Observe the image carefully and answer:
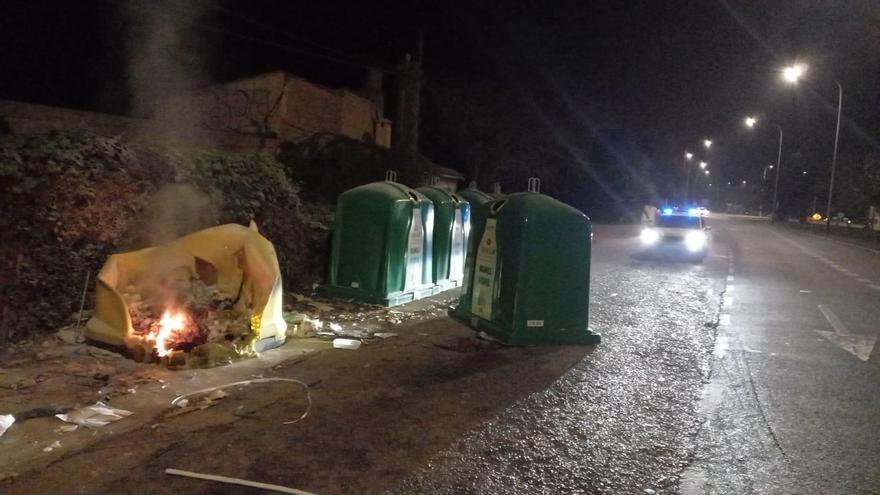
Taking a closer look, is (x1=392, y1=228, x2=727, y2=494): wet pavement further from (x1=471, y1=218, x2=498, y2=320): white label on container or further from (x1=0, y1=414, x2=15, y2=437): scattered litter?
(x1=0, y1=414, x2=15, y2=437): scattered litter

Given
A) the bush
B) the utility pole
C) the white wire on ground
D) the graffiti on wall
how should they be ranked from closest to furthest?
the white wire on ground, the bush, the graffiti on wall, the utility pole

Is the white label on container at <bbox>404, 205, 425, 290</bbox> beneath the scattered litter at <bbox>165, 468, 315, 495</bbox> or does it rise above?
above

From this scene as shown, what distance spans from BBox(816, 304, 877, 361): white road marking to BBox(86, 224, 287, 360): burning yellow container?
6.84 meters

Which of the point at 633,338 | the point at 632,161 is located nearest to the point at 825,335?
the point at 633,338

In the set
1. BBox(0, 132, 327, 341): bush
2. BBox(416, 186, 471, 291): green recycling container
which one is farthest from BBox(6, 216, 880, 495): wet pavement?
BBox(416, 186, 471, 291): green recycling container

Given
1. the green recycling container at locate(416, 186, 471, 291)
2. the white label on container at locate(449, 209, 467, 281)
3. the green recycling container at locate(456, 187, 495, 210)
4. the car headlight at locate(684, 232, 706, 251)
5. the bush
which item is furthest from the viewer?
the car headlight at locate(684, 232, 706, 251)

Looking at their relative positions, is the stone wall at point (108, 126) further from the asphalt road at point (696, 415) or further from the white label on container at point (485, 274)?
the asphalt road at point (696, 415)

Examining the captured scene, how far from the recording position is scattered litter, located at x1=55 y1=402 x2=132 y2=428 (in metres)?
4.96

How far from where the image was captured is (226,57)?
2477cm

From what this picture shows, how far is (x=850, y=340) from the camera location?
30.5 ft

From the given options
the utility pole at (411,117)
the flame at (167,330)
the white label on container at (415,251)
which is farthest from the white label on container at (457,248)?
the utility pole at (411,117)

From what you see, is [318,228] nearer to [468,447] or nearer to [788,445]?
[468,447]

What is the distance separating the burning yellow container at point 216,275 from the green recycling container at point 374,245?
2.51 meters

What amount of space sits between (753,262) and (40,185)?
18.9 m
